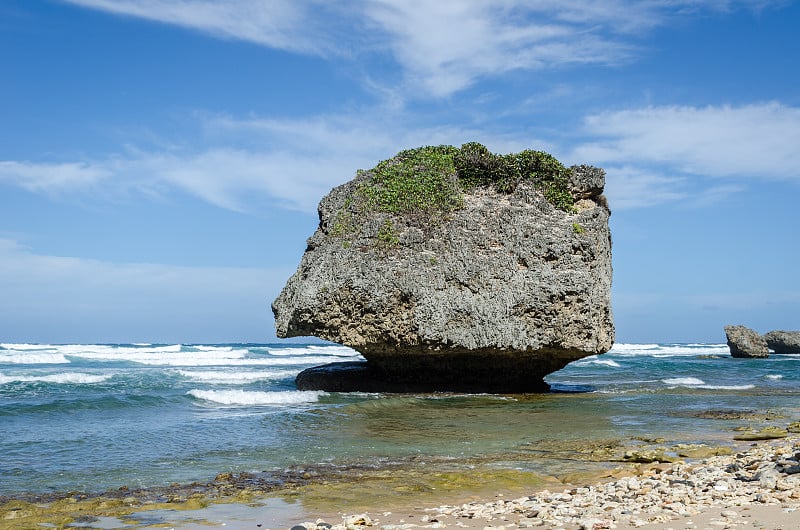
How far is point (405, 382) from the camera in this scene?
1886 cm

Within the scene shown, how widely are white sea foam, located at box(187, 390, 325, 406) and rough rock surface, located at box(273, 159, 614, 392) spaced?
158 centimetres

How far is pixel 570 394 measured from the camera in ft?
60.8

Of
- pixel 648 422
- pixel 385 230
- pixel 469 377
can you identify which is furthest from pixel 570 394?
pixel 385 230

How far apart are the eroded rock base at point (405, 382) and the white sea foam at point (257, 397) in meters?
0.97

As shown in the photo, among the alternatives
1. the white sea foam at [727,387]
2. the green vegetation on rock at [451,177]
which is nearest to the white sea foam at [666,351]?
the white sea foam at [727,387]

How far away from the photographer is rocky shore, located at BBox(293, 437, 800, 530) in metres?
5.42

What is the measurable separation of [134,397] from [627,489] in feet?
43.9

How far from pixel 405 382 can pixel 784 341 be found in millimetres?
46102

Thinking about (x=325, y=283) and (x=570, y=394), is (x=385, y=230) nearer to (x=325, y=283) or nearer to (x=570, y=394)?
(x=325, y=283)

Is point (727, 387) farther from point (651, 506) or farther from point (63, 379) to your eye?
point (63, 379)

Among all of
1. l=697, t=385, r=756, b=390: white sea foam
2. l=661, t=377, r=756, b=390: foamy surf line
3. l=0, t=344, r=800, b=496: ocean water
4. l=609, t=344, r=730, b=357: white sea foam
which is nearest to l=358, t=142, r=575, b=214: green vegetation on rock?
l=0, t=344, r=800, b=496: ocean water

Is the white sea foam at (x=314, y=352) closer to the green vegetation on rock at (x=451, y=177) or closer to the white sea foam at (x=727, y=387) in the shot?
the white sea foam at (x=727, y=387)

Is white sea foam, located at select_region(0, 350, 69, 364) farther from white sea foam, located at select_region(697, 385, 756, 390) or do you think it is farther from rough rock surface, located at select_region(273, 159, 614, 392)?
white sea foam, located at select_region(697, 385, 756, 390)

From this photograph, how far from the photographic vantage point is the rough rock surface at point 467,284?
16.5m
